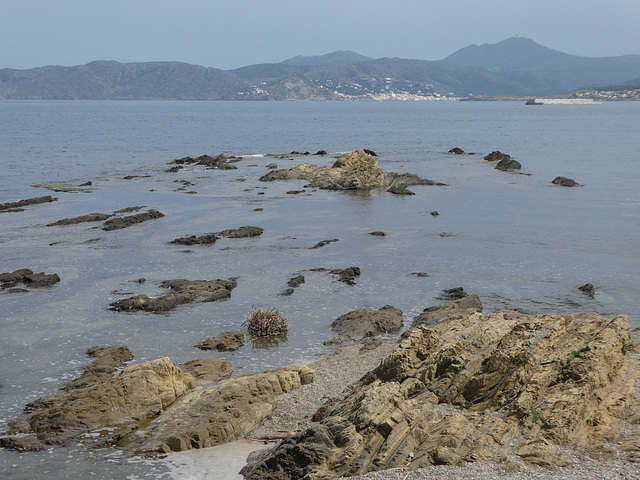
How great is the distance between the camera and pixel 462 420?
10.9 meters

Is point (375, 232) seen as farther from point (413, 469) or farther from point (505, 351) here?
point (413, 469)

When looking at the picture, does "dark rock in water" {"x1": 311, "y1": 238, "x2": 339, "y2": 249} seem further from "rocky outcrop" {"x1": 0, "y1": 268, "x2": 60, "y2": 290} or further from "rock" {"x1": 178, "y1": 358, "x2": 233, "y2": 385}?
"rock" {"x1": 178, "y1": 358, "x2": 233, "y2": 385}

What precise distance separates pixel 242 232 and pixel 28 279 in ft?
35.1

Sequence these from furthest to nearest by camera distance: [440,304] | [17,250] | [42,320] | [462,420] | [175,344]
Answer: [17,250] → [440,304] → [42,320] → [175,344] → [462,420]

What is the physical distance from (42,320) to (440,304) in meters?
12.0

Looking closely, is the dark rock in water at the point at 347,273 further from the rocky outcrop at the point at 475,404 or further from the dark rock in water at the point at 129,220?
the dark rock in water at the point at 129,220

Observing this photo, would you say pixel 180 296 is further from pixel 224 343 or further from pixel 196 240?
pixel 196 240

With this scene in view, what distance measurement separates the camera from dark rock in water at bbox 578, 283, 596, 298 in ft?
72.1

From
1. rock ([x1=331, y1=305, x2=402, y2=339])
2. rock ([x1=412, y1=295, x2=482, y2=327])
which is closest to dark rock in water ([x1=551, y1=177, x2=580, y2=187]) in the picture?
rock ([x1=412, y1=295, x2=482, y2=327])

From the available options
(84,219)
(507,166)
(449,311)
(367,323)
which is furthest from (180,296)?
(507,166)

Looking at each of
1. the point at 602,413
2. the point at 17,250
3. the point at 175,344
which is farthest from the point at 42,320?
the point at 602,413

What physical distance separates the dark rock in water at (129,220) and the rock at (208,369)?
60.0 feet

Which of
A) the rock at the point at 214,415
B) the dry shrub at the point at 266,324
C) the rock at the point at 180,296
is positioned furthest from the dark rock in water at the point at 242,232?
the rock at the point at 214,415

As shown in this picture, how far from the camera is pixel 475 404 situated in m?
11.7
